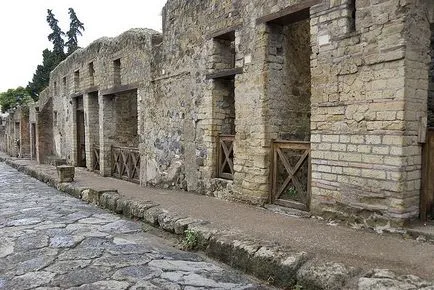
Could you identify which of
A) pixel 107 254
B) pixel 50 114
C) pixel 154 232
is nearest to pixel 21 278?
pixel 107 254

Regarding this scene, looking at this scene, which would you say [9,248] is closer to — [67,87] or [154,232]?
[154,232]

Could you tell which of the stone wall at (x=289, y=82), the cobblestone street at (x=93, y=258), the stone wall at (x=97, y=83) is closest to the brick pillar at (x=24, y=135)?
the stone wall at (x=97, y=83)

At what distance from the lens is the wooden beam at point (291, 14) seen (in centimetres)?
579

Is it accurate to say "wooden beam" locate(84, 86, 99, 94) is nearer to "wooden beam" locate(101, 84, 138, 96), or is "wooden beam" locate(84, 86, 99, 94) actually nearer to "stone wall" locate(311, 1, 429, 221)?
"wooden beam" locate(101, 84, 138, 96)

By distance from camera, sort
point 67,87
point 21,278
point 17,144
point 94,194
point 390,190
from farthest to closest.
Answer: point 17,144, point 67,87, point 94,194, point 390,190, point 21,278

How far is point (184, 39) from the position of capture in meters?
8.87

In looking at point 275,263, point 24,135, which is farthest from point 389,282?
point 24,135

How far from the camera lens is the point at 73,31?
118 ft

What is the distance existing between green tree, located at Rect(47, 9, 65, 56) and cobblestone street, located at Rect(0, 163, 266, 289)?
3083cm

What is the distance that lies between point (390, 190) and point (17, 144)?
25740mm

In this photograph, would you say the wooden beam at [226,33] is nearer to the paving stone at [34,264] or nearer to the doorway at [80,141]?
the paving stone at [34,264]

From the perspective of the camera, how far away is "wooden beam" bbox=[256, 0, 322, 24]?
579 centimetres

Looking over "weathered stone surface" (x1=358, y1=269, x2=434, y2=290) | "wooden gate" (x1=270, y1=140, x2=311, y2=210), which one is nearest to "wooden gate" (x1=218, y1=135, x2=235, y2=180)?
"wooden gate" (x1=270, y1=140, x2=311, y2=210)

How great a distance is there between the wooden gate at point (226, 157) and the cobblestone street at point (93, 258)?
2.12 m
